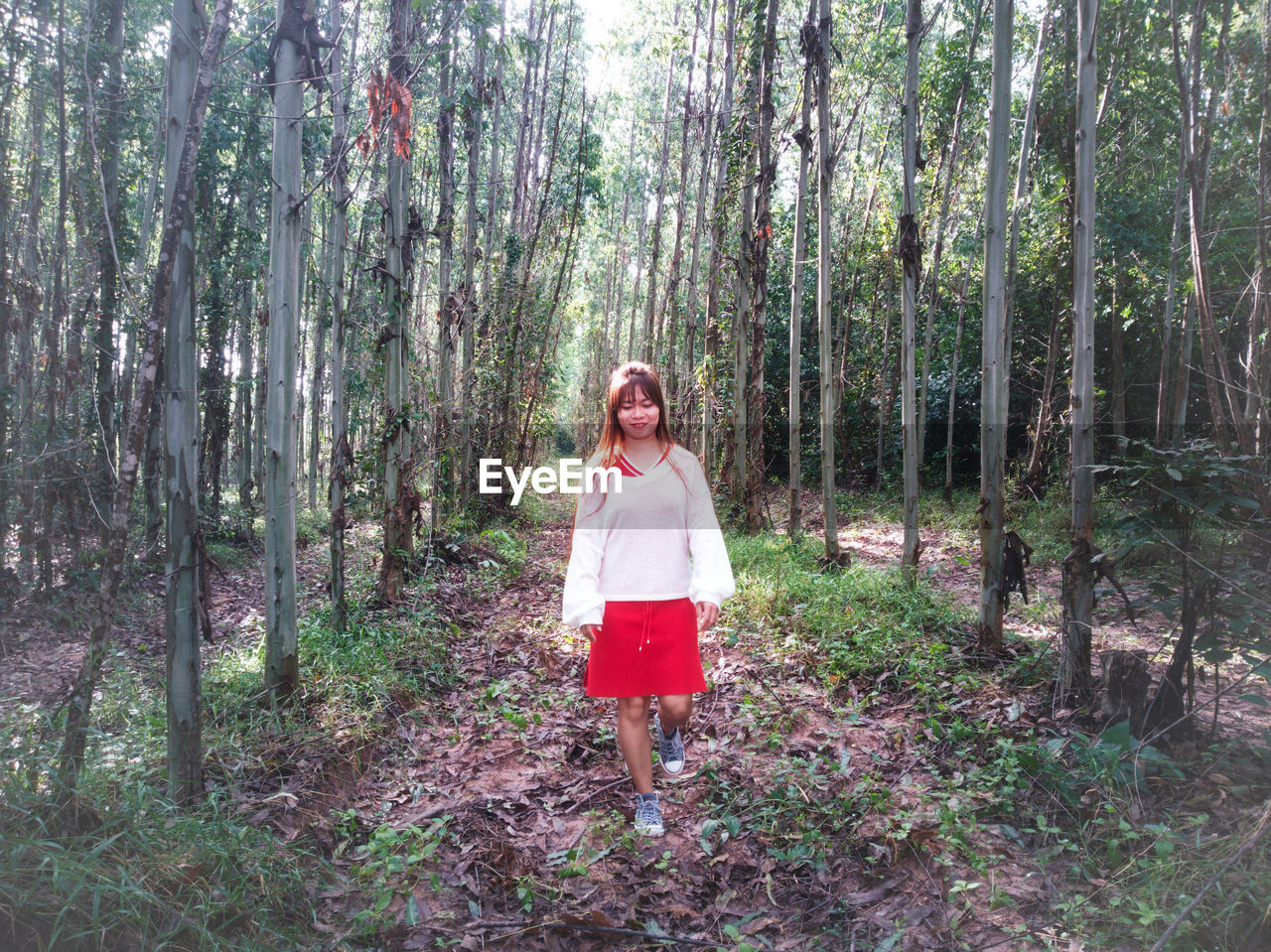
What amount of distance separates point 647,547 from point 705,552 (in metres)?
0.25

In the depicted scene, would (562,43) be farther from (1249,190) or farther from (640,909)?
(640,909)

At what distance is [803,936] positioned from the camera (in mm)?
2361

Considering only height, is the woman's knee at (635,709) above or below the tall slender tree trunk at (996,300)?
below

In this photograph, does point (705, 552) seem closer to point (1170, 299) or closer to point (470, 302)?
point (470, 302)

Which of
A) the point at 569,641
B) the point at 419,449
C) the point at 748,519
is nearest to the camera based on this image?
the point at 569,641

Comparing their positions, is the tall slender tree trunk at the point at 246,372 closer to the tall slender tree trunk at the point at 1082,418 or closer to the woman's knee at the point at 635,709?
the woman's knee at the point at 635,709

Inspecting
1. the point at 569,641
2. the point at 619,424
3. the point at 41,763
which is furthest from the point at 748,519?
the point at 41,763

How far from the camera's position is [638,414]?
297 centimetres

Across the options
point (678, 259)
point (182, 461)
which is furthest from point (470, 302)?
point (182, 461)

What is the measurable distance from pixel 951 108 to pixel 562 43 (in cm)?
714

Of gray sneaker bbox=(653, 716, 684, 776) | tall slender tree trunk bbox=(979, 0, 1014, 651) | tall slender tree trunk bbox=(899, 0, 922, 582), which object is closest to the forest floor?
gray sneaker bbox=(653, 716, 684, 776)

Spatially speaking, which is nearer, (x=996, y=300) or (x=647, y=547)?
(x=647, y=547)

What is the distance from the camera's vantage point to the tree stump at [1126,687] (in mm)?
3100

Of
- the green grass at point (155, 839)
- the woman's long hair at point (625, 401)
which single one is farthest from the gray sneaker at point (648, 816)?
the woman's long hair at point (625, 401)
